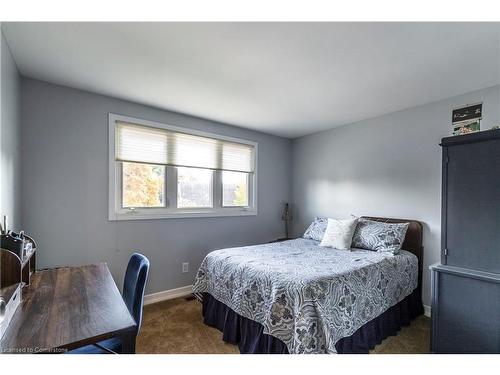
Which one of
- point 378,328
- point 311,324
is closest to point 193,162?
point 311,324

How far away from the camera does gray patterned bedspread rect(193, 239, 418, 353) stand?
160 cm

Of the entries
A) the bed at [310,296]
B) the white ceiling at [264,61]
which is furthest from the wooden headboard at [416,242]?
the white ceiling at [264,61]

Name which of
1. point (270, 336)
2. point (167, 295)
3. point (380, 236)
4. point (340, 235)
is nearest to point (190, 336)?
point (270, 336)

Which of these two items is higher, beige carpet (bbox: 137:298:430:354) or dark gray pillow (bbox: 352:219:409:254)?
dark gray pillow (bbox: 352:219:409:254)

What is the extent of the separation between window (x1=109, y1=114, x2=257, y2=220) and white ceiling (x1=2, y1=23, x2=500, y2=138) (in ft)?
1.37

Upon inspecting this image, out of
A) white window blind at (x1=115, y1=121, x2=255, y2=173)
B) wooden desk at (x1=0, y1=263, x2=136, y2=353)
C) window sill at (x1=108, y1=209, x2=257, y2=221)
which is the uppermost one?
white window blind at (x1=115, y1=121, x2=255, y2=173)

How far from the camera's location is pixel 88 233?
2477 mm

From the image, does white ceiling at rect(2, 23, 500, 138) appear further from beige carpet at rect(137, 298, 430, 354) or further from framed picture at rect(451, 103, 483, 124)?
beige carpet at rect(137, 298, 430, 354)

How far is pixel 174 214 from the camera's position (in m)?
3.01

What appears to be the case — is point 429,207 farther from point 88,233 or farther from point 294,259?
point 88,233

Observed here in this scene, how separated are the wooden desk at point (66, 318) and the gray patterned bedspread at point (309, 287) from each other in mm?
982

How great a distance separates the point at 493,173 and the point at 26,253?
3012 mm

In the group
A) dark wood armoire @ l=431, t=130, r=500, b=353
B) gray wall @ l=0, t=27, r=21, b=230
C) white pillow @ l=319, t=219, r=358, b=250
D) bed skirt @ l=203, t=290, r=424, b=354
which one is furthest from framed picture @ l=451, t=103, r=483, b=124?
gray wall @ l=0, t=27, r=21, b=230

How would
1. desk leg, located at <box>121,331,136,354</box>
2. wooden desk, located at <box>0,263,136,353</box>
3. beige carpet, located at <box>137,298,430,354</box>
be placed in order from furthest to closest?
1. beige carpet, located at <box>137,298,430,354</box>
2. desk leg, located at <box>121,331,136,354</box>
3. wooden desk, located at <box>0,263,136,353</box>
